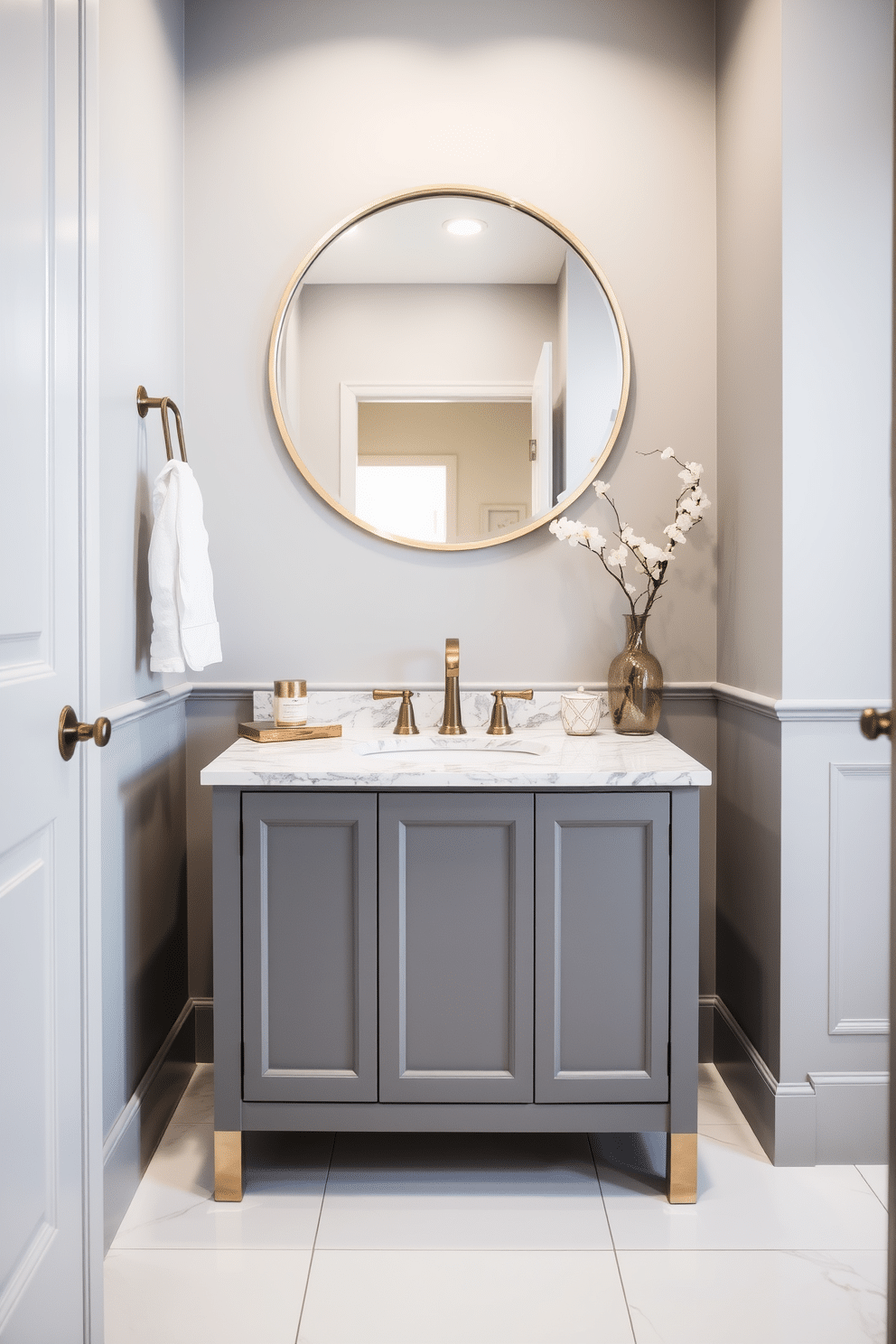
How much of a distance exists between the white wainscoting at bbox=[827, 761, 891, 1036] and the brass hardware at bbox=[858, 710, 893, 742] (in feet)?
3.28

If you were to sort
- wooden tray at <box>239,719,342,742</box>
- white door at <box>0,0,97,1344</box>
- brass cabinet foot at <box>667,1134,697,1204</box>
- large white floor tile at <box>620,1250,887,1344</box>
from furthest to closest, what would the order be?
wooden tray at <box>239,719,342,742</box>
brass cabinet foot at <box>667,1134,697,1204</box>
large white floor tile at <box>620,1250,887,1344</box>
white door at <box>0,0,97,1344</box>

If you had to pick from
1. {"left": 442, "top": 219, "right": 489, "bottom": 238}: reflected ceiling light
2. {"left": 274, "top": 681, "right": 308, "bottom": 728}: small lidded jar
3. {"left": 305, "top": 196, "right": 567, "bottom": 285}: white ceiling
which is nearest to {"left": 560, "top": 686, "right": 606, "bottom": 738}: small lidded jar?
{"left": 274, "top": 681, "right": 308, "bottom": 728}: small lidded jar

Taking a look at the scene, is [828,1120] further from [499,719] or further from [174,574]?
[174,574]

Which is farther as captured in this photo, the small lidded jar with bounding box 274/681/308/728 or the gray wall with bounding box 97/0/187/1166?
the small lidded jar with bounding box 274/681/308/728

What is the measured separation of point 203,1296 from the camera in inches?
58.5

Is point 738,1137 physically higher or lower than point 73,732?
lower

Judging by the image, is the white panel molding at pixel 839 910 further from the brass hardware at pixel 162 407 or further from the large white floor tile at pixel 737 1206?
the brass hardware at pixel 162 407

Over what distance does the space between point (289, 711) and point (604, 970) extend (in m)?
0.83

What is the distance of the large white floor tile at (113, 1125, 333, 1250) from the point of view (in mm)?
1629

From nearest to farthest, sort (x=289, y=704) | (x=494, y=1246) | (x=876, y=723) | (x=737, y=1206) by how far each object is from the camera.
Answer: (x=876, y=723)
(x=494, y=1246)
(x=737, y=1206)
(x=289, y=704)

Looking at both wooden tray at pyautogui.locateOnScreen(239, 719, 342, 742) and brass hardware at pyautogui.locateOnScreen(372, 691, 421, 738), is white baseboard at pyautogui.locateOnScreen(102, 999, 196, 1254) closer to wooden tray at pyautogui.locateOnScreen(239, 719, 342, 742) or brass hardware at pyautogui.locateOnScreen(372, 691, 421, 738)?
wooden tray at pyautogui.locateOnScreen(239, 719, 342, 742)

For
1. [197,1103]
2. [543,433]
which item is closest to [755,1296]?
[197,1103]

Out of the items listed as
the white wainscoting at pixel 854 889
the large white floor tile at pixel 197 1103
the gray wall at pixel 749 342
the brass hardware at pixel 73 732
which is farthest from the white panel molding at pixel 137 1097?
the gray wall at pixel 749 342

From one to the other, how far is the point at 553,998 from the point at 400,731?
672 mm
